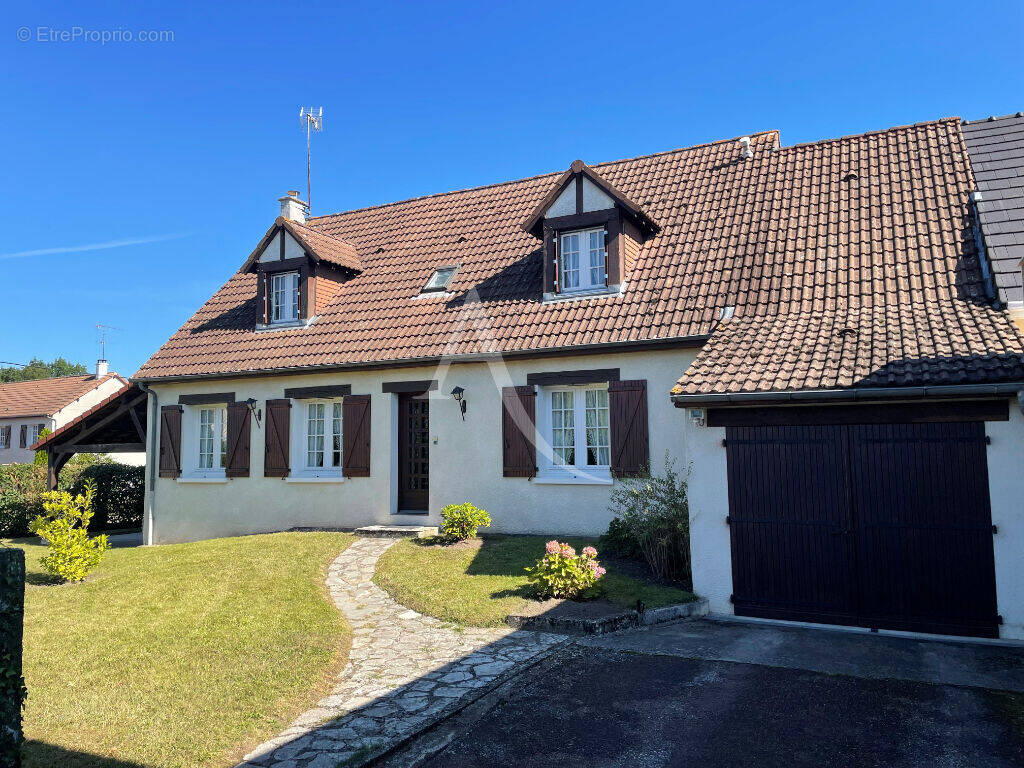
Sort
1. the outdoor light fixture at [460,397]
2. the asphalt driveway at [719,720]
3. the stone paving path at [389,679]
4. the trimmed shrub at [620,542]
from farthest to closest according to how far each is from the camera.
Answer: the outdoor light fixture at [460,397], the trimmed shrub at [620,542], the stone paving path at [389,679], the asphalt driveway at [719,720]

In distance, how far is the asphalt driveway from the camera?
4.44 m

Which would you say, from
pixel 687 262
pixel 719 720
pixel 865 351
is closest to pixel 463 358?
pixel 687 262

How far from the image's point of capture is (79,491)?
18.0m

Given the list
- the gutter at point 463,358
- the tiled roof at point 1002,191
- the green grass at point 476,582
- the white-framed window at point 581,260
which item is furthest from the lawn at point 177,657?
the tiled roof at point 1002,191

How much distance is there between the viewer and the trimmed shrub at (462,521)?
10977mm

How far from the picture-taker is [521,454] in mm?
11586

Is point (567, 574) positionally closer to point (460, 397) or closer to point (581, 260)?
point (460, 397)

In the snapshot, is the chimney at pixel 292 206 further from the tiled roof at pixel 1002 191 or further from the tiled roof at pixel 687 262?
the tiled roof at pixel 1002 191

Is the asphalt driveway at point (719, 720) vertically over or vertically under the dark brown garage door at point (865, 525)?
under

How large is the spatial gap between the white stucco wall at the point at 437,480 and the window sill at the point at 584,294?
4.22ft

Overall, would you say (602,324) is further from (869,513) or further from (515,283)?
(869,513)

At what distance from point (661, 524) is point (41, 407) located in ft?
138

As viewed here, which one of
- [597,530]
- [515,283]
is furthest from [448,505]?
[515,283]

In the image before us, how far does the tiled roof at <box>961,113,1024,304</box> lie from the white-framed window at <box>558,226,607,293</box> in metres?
5.76
